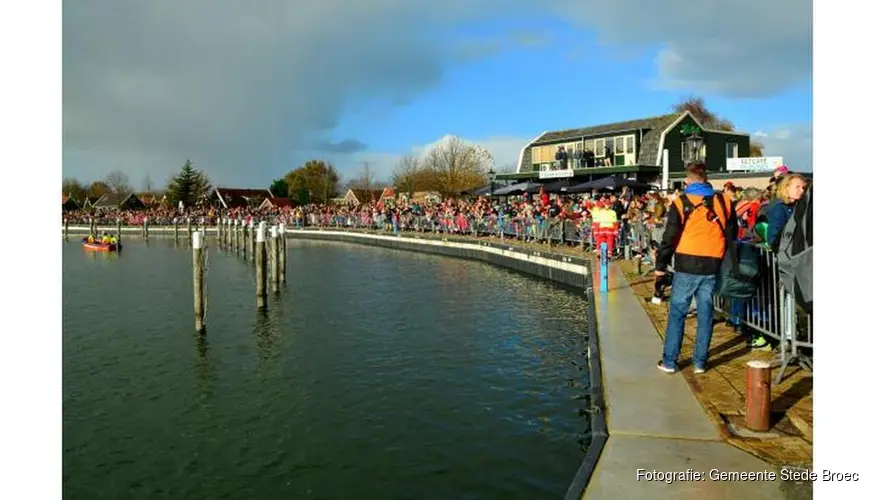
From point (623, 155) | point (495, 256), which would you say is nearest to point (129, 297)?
point (495, 256)

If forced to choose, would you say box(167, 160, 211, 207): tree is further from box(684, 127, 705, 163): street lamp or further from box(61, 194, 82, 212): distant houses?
box(684, 127, 705, 163): street lamp

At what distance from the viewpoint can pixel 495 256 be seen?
26.5 meters

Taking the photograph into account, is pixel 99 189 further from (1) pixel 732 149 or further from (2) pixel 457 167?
(1) pixel 732 149

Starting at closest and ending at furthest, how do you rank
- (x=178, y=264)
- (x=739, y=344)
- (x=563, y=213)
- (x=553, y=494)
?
(x=553, y=494) → (x=739, y=344) → (x=563, y=213) → (x=178, y=264)

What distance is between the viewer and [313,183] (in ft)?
309

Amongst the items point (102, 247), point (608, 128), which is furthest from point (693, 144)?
point (102, 247)

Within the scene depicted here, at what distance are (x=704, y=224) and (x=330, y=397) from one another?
534 cm

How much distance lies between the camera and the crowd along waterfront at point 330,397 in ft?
20.9

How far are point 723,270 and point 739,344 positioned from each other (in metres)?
0.93

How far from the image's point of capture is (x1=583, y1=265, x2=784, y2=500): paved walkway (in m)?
4.16

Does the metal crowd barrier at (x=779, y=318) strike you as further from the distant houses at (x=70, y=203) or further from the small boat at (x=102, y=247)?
the distant houses at (x=70, y=203)

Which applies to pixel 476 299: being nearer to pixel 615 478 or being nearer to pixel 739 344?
pixel 739 344
